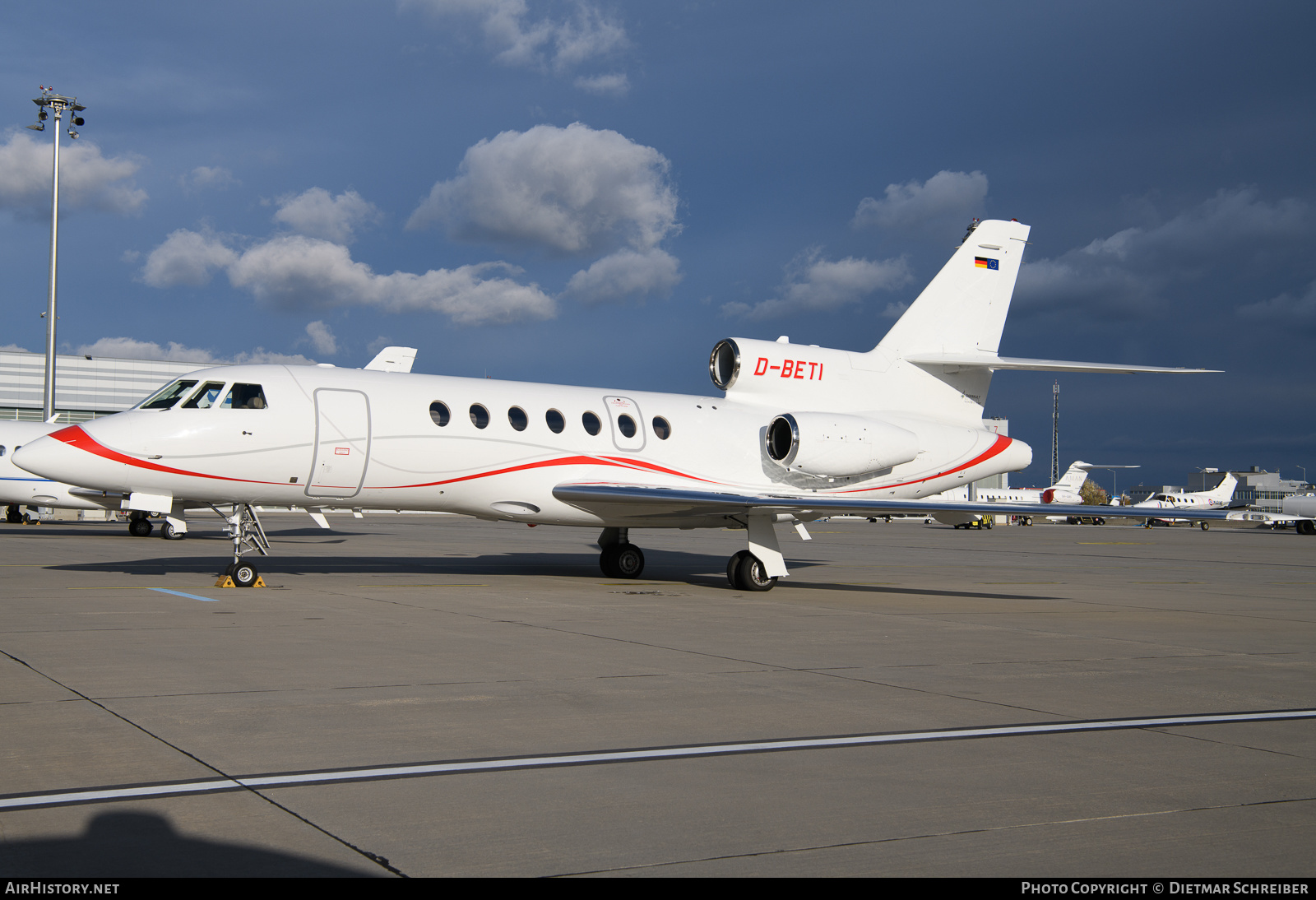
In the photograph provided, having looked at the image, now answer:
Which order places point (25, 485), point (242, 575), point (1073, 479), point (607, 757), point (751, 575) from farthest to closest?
point (1073, 479) < point (25, 485) < point (751, 575) < point (242, 575) < point (607, 757)

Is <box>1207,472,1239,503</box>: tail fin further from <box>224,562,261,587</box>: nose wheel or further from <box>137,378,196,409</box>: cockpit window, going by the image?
<box>137,378,196,409</box>: cockpit window

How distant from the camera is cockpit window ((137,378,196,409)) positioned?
15016 mm

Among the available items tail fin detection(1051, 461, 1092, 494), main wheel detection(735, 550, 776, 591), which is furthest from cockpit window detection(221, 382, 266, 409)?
tail fin detection(1051, 461, 1092, 494)

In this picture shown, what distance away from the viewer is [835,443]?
18734 millimetres

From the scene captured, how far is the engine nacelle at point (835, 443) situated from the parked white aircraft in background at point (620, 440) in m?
0.03

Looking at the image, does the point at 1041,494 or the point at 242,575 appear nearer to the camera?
the point at 242,575

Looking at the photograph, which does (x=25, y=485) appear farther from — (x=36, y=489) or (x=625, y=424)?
(x=625, y=424)

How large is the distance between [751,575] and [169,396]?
942cm

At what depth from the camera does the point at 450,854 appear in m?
4.10

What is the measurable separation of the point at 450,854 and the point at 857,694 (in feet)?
14.6

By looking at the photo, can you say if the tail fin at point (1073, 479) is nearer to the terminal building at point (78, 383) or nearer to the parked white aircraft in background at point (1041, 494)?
the parked white aircraft in background at point (1041, 494)

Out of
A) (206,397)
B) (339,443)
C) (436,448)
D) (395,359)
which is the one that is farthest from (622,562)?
(395,359)

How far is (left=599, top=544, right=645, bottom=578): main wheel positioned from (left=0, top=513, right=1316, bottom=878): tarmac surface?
15.9 feet
